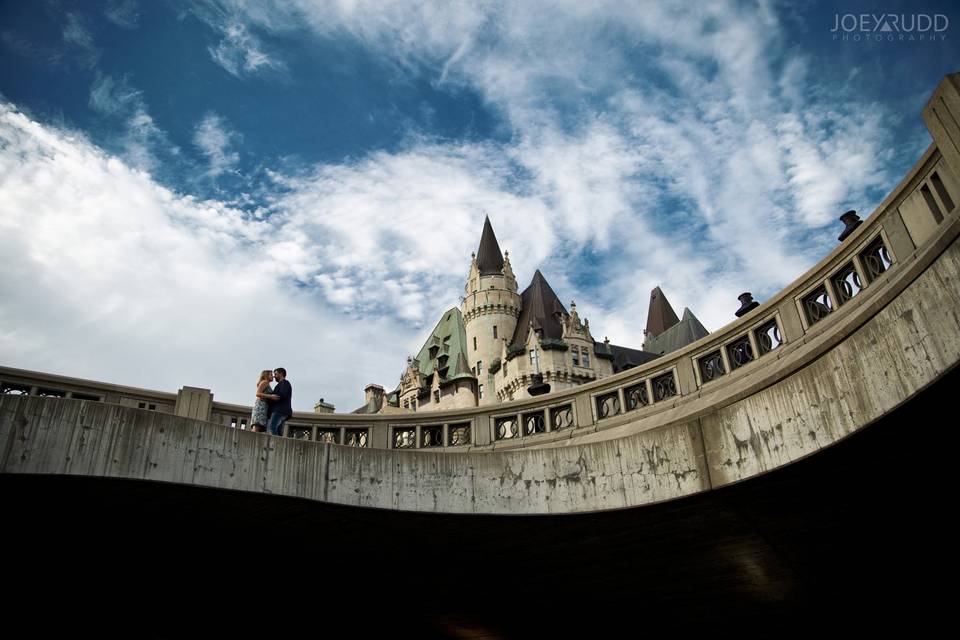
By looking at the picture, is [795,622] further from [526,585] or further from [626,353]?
[626,353]

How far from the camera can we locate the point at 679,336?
71.3 meters

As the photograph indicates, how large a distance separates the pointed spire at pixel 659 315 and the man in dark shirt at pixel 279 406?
250 feet

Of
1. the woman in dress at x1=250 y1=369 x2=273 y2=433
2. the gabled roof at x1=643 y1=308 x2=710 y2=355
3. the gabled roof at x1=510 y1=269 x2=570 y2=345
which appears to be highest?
the gabled roof at x1=510 y1=269 x2=570 y2=345

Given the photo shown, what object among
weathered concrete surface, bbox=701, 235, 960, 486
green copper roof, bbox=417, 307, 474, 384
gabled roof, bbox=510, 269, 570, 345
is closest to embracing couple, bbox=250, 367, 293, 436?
weathered concrete surface, bbox=701, 235, 960, 486

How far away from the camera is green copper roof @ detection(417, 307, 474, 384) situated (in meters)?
77.0

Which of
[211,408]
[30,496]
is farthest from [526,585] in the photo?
[30,496]

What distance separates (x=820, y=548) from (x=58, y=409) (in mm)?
9033

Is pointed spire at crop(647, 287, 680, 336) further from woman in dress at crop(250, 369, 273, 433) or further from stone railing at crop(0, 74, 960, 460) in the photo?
woman in dress at crop(250, 369, 273, 433)

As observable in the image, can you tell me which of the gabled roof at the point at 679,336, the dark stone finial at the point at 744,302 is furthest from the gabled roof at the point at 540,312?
the dark stone finial at the point at 744,302

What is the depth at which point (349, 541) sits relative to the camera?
32.9 ft

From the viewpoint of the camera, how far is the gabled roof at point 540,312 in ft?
238

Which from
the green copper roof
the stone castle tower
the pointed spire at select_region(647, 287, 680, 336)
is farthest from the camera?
the pointed spire at select_region(647, 287, 680, 336)

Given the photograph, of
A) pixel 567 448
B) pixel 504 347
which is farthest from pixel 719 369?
pixel 504 347

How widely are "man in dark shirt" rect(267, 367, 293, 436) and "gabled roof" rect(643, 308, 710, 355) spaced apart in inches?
2335
